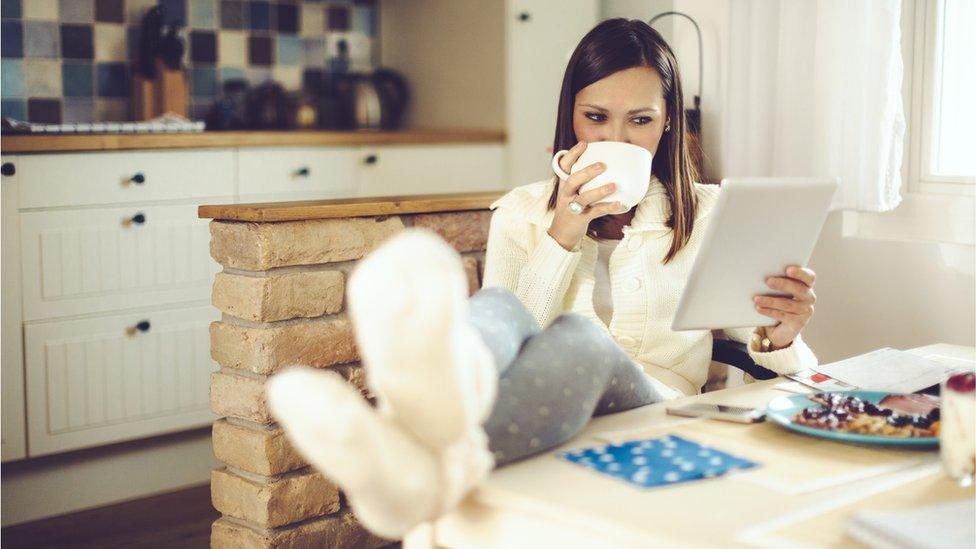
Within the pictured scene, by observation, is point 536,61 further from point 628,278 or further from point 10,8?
point 628,278

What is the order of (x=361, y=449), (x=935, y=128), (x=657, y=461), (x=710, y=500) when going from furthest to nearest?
(x=935, y=128)
(x=657, y=461)
(x=710, y=500)
(x=361, y=449)

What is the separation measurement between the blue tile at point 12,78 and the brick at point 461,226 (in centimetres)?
193

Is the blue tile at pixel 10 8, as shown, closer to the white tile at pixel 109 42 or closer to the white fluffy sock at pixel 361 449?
the white tile at pixel 109 42

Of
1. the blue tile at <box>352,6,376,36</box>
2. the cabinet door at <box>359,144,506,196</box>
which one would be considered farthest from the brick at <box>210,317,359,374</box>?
the blue tile at <box>352,6,376,36</box>

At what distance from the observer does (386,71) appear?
398 cm

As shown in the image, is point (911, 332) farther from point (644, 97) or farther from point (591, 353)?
point (591, 353)

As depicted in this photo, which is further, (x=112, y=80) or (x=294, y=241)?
(x=112, y=80)

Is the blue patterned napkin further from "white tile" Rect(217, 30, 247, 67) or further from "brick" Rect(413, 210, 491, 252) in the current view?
"white tile" Rect(217, 30, 247, 67)

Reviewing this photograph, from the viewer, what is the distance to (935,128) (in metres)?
2.24

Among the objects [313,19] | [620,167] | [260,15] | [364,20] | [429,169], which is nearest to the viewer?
[620,167]

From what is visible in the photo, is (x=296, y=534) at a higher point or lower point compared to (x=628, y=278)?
lower

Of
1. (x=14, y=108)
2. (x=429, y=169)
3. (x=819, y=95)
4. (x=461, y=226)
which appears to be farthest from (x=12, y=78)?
(x=819, y=95)

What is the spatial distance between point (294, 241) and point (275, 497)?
400 mm

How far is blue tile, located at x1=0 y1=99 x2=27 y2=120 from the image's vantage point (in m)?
3.23
